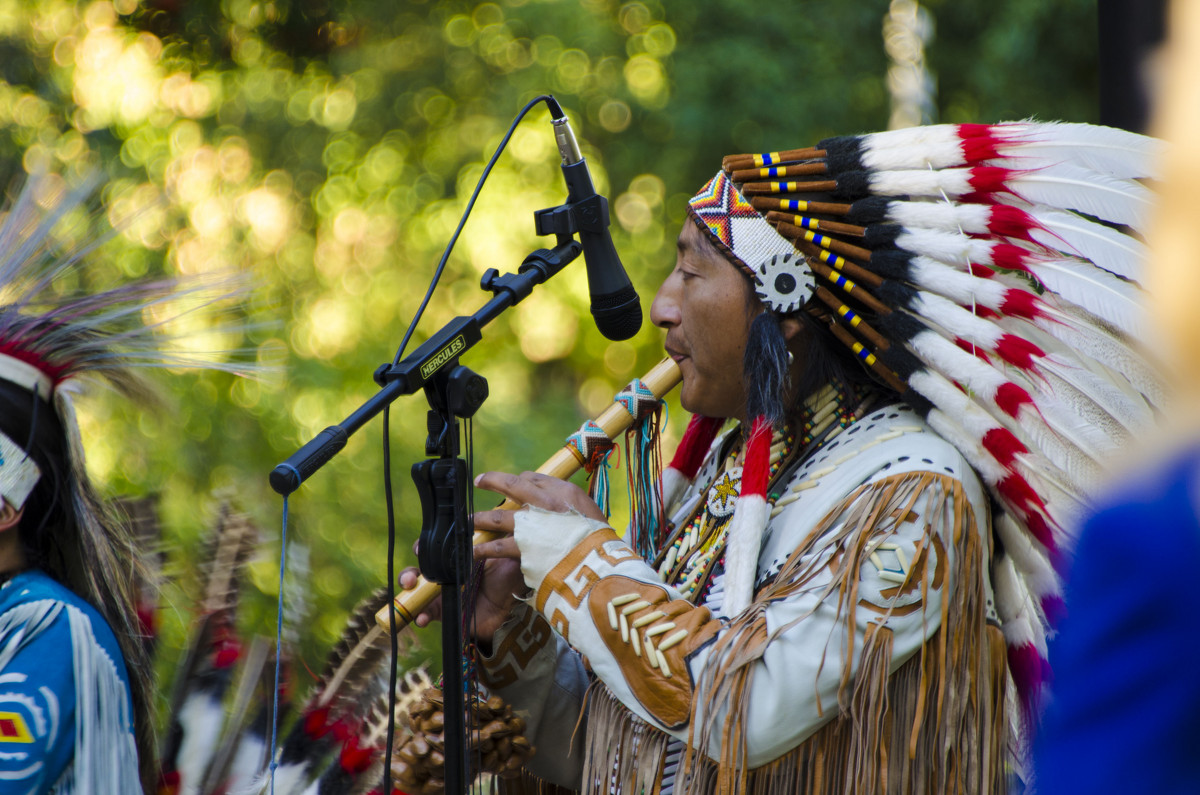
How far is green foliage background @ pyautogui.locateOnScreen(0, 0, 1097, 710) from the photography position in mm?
4934

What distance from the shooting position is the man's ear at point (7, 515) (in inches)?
92.1

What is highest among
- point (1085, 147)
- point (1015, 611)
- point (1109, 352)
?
point (1085, 147)

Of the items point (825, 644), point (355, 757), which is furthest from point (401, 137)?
point (825, 644)

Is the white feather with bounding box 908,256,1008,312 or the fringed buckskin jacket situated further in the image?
the white feather with bounding box 908,256,1008,312

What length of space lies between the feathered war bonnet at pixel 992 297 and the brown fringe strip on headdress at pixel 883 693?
15cm

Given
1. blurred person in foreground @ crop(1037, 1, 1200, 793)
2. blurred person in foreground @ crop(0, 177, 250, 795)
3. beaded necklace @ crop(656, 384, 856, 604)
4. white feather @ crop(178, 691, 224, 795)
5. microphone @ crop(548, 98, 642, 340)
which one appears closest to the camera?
blurred person in foreground @ crop(1037, 1, 1200, 793)

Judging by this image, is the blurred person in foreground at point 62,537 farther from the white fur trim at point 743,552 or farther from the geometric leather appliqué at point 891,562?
the geometric leather appliqué at point 891,562

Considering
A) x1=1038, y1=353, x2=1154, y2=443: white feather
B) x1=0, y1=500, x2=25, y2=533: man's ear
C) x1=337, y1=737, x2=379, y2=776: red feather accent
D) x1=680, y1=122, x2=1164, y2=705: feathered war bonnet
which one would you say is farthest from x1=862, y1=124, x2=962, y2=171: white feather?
x1=0, y1=500, x2=25, y2=533: man's ear

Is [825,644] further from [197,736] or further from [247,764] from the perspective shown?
[197,736]

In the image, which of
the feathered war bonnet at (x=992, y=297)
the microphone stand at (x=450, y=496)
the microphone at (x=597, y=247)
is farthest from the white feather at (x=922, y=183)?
the microphone stand at (x=450, y=496)

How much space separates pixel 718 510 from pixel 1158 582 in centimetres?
155

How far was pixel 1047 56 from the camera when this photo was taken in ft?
16.1

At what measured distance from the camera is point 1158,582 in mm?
625

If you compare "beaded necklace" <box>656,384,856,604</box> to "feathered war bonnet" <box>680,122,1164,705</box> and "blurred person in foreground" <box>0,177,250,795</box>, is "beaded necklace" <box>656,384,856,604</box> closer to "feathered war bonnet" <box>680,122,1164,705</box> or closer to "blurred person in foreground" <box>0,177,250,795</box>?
"feathered war bonnet" <box>680,122,1164,705</box>
